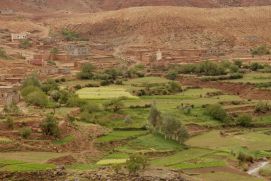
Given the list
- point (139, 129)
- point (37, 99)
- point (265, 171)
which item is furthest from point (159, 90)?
point (265, 171)

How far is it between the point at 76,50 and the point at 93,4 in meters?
68.5

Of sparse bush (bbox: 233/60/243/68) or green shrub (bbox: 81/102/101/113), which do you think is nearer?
green shrub (bbox: 81/102/101/113)

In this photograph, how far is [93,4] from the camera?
168 metres

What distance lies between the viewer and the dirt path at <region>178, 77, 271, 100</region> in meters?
68.2

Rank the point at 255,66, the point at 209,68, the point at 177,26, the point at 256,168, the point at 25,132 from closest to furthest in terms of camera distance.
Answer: the point at 25,132 < the point at 256,168 < the point at 209,68 < the point at 255,66 < the point at 177,26

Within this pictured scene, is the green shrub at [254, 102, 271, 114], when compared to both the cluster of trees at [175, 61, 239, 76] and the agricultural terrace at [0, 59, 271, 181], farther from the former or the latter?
the cluster of trees at [175, 61, 239, 76]

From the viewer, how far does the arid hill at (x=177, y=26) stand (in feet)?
369

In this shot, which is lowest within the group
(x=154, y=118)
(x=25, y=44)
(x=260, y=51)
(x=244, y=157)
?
(x=244, y=157)

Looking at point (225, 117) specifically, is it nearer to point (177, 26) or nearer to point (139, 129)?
point (139, 129)

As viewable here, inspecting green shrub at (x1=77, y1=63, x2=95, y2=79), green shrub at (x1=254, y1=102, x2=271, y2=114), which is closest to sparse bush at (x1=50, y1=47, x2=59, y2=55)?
green shrub at (x1=77, y1=63, x2=95, y2=79)

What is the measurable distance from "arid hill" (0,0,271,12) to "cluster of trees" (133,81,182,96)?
81.1m

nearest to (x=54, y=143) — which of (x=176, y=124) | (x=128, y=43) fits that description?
(x=176, y=124)

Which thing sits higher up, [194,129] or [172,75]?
[172,75]

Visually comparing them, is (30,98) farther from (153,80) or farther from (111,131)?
(153,80)
